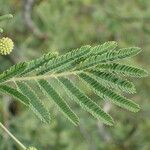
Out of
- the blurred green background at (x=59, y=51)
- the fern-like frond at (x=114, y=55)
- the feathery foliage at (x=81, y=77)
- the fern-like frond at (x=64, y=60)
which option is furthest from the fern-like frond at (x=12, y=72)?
the blurred green background at (x=59, y=51)

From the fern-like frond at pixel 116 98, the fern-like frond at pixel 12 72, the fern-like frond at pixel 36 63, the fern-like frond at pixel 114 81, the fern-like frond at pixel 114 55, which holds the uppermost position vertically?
the fern-like frond at pixel 36 63

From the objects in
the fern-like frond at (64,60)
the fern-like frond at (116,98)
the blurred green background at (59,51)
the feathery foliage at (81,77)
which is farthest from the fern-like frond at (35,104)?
the blurred green background at (59,51)

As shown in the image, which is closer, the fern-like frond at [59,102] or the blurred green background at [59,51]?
the fern-like frond at [59,102]

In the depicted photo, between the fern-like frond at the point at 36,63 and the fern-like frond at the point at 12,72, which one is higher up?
the fern-like frond at the point at 36,63

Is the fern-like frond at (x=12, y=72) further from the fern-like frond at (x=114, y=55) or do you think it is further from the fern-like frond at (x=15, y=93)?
the fern-like frond at (x=114, y=55)

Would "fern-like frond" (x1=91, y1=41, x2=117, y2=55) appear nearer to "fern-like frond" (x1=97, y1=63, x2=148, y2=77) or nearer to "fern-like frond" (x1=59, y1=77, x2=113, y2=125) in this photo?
"fern-like frond" (x1=97, y1=63, x2=148, y2=77)

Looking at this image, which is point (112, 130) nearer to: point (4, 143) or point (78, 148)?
point (78, 148)

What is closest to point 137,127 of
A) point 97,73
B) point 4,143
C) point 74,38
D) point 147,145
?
point 147,145

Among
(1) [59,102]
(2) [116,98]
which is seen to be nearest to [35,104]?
(1) [59,102]
